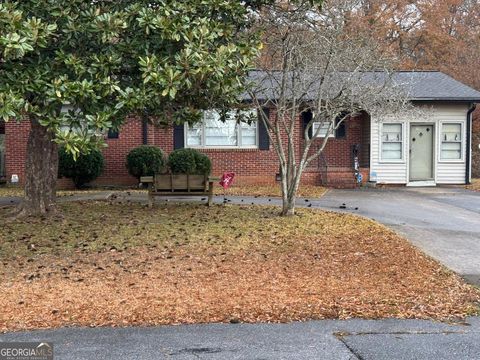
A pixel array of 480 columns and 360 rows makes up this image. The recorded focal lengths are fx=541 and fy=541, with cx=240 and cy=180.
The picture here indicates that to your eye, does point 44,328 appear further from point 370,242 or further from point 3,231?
point 370,242

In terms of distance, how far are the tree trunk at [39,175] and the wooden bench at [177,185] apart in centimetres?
229

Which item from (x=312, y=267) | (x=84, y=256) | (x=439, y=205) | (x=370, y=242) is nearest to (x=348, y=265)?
(x=312, y=267)

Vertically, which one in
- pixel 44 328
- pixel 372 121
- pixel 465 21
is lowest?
pixel 44 328

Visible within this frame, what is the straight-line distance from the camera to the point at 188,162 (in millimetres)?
17062

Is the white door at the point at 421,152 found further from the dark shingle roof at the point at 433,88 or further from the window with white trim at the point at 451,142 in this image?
the dark shingle roof at the point at 433,88

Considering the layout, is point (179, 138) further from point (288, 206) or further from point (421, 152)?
point (421, 152)

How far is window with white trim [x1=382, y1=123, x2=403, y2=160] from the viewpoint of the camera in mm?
19297

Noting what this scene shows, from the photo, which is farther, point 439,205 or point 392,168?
point 392,168

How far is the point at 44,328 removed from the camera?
5191 millimetres

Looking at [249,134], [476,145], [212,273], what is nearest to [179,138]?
[249,134]

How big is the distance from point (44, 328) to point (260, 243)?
14.2ft

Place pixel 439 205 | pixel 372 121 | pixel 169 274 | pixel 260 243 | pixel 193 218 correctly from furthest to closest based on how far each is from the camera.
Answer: pixel 372 121, pixel 439 205, pixel 193 218, pixel 260 243, pixel 169 274

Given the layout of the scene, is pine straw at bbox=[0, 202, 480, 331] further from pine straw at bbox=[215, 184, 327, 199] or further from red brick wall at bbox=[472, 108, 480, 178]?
red brick wall at bbox=[472, 108, 480, 178]

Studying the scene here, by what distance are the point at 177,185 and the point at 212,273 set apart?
18.0ft
